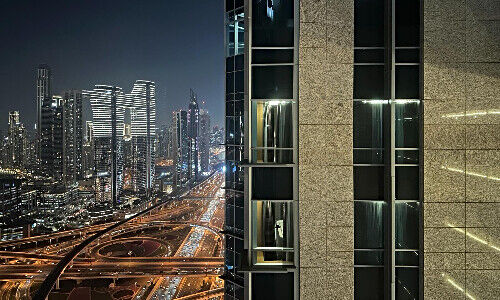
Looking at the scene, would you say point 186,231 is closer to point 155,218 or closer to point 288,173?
point 155,218

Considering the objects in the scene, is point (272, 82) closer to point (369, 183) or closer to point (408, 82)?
point (408, 82)

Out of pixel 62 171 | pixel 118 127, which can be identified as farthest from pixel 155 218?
pixel 118 127

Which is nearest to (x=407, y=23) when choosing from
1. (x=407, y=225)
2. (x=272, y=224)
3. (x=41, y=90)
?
(x=407, y=225)

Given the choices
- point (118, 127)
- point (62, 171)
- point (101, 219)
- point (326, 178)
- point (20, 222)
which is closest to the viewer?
point (326, 178)

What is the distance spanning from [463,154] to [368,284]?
2.26 metres

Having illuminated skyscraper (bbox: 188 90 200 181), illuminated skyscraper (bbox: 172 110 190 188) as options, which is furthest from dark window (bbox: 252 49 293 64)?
illuminated skyscraper (bbox: 172 110 190 188)

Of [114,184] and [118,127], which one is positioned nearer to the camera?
[114,184]

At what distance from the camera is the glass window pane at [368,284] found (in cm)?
512

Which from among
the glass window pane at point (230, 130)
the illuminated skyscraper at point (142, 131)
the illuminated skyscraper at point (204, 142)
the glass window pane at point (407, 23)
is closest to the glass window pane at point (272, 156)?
the glass window pane at point (407, 23)

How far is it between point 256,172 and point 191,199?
6731cm

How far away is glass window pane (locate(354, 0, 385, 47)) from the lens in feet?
17.0

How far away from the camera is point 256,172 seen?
5.22 metres

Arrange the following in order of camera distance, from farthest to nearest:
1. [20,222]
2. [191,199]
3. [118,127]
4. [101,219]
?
[118,127]
[191,199]
[101,219]
[20,222]

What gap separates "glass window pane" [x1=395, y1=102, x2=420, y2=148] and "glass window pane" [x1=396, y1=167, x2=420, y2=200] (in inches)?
13.9
